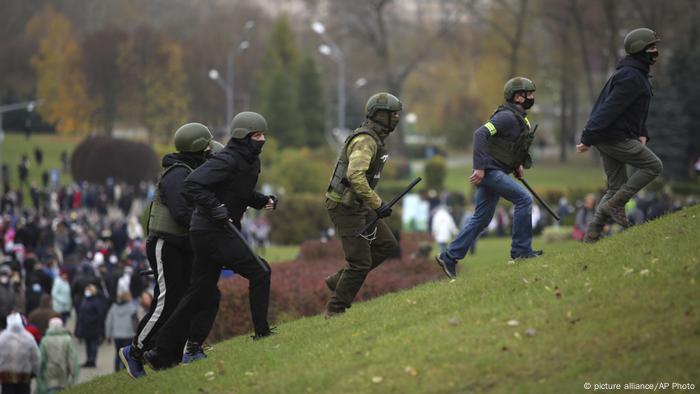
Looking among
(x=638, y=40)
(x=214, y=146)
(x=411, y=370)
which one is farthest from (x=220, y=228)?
(x=638, y=40)

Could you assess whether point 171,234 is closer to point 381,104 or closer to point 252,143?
point 252,143

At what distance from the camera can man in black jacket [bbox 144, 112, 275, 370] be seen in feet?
34.9

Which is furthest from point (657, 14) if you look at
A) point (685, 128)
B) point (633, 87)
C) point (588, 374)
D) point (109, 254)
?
point (588, 374)

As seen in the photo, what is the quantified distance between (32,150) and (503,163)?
73.6 m

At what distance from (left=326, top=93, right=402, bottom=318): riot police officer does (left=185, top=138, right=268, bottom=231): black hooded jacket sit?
31.4 inches

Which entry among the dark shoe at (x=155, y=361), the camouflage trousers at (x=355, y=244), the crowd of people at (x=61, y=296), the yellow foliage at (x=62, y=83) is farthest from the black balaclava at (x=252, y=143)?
the yellow foliage at (x=62, y=83)

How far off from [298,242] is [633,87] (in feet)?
109

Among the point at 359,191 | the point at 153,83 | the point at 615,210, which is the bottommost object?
the point at 153,83

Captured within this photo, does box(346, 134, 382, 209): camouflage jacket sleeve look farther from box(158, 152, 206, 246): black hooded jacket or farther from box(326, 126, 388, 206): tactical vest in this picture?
box(158, 152, 206, 246): black hooded jacket

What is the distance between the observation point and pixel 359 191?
10984 mm

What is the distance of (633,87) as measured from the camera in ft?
38.9

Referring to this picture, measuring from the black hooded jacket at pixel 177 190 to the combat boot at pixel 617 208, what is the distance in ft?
13.8

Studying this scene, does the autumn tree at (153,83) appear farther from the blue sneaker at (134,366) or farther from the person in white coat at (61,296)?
the blue sneaker at (134,366)

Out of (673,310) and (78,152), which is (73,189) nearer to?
(78,152)
